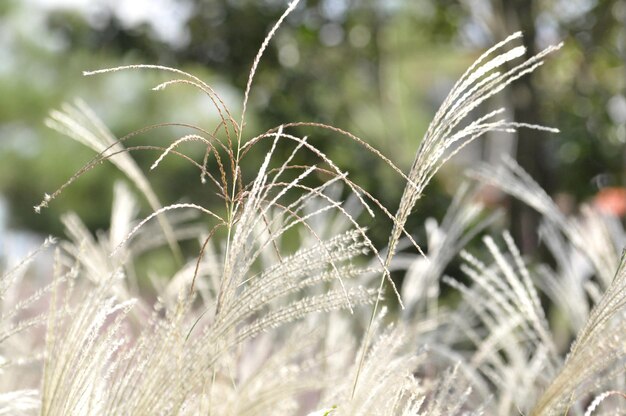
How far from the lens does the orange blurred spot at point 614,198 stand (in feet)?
6.75

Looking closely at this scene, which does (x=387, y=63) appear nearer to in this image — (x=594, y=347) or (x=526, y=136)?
(x=526, y=136)

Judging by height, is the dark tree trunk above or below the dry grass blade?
above

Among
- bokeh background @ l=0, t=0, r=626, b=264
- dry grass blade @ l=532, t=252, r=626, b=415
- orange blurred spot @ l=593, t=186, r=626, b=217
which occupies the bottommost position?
dry grass blade @ l=532, t=252, r=626, b=415

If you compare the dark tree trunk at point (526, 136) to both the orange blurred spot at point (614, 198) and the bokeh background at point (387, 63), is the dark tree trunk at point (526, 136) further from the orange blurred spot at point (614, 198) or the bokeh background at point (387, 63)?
the orange blurred spot at point (614, 198)

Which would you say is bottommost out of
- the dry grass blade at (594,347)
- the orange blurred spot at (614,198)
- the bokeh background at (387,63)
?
the dry grass blade at (594,347)

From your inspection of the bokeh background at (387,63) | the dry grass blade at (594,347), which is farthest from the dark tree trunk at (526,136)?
the dry grass blade at (594,347)

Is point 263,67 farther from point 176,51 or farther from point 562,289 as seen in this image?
point 562,289

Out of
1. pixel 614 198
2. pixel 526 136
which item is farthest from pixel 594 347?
pixel 614 198

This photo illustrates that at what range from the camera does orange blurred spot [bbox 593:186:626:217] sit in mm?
2058

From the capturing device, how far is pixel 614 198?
2209 mm

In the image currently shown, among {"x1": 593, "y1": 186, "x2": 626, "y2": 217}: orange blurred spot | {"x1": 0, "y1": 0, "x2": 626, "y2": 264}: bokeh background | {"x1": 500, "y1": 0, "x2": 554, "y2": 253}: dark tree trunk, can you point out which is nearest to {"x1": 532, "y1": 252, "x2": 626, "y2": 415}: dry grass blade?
{"x1": 0, "y1": 0, "x2": 626, "y2": 264}: bokeh background

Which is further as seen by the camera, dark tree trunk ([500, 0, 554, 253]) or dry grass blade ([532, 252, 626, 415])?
dark tree trunk ([500, 0, 554, 253])

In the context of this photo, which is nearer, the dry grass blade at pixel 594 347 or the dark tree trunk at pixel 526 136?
the dry grass blade at pixel 594 347

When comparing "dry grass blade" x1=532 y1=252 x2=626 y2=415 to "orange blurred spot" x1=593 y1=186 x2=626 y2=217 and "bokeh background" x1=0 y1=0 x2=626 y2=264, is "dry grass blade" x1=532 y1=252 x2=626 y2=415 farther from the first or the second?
"orange blurred spot" x1=593 y1=186 x2=626 y2=217
